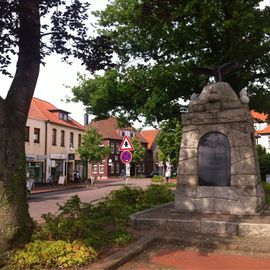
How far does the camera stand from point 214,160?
10.8 m

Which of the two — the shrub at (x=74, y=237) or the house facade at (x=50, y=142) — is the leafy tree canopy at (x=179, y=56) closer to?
the shrub at (x=74, y=237)

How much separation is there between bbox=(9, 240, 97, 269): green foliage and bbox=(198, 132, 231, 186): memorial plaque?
5051 mm

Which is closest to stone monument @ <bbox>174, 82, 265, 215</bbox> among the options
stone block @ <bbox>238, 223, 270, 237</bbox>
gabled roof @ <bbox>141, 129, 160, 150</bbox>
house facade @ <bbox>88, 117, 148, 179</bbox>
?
stone block @ <bbox>238, 223, 270, 237</bbox>

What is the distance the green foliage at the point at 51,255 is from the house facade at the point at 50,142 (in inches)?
1222

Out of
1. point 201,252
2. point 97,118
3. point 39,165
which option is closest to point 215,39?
point 97,118

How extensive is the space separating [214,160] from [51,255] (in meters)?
5.87

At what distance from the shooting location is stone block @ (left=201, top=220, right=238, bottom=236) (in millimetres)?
8594

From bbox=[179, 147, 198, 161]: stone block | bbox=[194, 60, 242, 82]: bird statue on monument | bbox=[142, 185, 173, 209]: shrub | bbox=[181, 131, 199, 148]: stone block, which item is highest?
bbox=[194, 60, 242, 82]: bird statue on monument

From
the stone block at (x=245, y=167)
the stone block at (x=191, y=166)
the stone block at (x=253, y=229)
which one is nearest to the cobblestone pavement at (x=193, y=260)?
the stone block at (x=253, y=229)

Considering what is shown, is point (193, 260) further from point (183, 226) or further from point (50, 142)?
point (50, 142)

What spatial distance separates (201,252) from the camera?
7453 millimetres

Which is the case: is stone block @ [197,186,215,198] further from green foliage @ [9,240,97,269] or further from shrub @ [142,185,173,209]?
green foliage @ [9,240,97,269]

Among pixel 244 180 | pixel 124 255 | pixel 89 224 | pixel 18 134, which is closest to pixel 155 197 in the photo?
pixel 244 180

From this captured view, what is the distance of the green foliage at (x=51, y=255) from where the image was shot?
601cm
